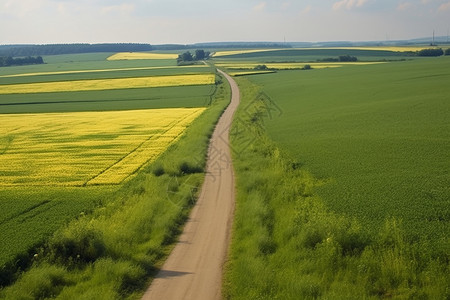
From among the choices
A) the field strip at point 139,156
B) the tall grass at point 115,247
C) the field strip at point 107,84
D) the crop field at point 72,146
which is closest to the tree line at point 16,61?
the field strip at point 107,84

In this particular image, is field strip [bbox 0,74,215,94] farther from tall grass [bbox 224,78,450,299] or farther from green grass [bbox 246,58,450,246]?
tall grass [bbox 224,78,450,299]

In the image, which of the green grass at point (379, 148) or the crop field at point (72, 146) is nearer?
the green grass at point (379, 148)

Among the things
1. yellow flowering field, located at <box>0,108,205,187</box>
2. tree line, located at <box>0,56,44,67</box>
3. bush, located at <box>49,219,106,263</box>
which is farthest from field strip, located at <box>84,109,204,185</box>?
tree line, located at <box>0,56,44,67</box>

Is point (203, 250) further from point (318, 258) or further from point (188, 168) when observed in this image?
point (188, 168)

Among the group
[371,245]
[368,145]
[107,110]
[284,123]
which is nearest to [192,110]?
[107,110]

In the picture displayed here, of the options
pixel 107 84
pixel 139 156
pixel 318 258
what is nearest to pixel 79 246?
pixel 318 258

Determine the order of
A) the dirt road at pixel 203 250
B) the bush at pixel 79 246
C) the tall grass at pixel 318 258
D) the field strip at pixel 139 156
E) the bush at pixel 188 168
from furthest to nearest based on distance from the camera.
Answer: the bush at pixel 188 168, the field strip at pixel 139 156, the bush at pixel 79 246, the dirt road at pixel 203 250, the tall grass at pixel 318 258

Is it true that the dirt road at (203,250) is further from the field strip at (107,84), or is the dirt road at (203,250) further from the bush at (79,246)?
the field strip at (107,84)

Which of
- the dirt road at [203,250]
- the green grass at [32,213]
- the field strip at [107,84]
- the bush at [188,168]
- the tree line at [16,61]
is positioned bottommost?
the dirt road at [203,250]
